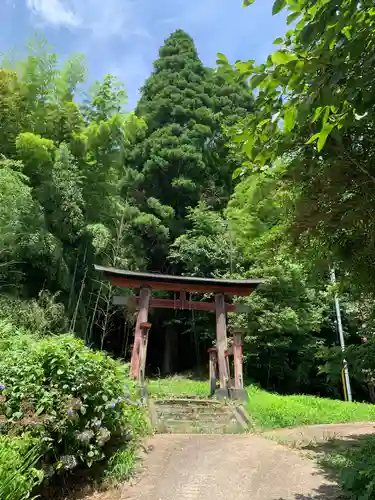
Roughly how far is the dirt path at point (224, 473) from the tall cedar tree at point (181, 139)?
9.77 metres

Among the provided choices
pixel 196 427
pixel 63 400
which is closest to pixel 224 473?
pixel 63 400

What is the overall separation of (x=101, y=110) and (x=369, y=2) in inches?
390

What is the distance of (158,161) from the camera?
14.1 meters

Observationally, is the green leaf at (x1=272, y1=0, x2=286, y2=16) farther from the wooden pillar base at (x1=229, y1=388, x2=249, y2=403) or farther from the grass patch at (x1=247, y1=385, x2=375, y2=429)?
the wooden pillar base at (x1=229, y1=388, x2=249, y2=403)

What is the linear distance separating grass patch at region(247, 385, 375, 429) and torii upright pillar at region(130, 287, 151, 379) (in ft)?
6.86

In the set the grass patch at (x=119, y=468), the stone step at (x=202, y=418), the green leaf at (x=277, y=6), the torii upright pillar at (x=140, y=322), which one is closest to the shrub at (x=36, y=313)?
the torii upright pillar at (x=140, y=322)

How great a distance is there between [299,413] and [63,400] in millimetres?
5195

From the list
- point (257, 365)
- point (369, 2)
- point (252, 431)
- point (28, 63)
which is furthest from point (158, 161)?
point (369, 2)

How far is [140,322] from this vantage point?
783cm

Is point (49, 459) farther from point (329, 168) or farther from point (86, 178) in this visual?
point (86, 178)

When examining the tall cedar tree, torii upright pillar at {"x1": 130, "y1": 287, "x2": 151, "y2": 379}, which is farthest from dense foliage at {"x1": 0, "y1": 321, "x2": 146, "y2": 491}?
the tall cedar tree

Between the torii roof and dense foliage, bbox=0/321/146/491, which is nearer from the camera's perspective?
dense foliage, bbox=0/321/146/491

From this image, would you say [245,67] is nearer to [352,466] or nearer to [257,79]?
[257,79]

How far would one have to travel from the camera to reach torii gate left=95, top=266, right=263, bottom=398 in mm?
7418
